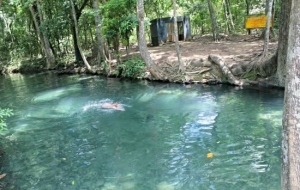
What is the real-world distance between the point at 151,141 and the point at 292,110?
522cm

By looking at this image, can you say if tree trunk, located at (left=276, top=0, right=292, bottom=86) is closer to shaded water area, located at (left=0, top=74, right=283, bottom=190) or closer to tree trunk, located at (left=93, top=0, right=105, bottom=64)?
shaded water area, located at (left=0, top=74, right=283, bottom=190)

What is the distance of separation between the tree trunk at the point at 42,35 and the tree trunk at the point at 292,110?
22.0 m

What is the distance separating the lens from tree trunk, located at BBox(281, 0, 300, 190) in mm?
2506

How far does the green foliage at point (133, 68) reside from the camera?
15875 mm

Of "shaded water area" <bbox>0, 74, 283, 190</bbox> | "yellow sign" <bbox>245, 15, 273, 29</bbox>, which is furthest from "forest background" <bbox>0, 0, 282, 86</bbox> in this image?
"shaded water area" <bbox>0, 74, 283, 190</bbox>

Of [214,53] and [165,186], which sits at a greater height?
[214,53]

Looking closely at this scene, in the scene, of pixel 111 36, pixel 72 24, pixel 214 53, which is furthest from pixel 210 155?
pixel 72 24

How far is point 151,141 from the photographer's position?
7566 millimetres

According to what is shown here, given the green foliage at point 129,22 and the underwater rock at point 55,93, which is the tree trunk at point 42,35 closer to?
the underwater rock at point 55,93

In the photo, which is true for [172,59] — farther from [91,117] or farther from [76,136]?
[76,136]

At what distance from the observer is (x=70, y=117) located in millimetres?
10359

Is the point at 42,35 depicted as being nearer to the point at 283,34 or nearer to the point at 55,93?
the point at 55,93

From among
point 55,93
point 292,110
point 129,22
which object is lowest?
point 55,93

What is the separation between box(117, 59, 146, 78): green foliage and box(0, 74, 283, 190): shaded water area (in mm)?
2941
